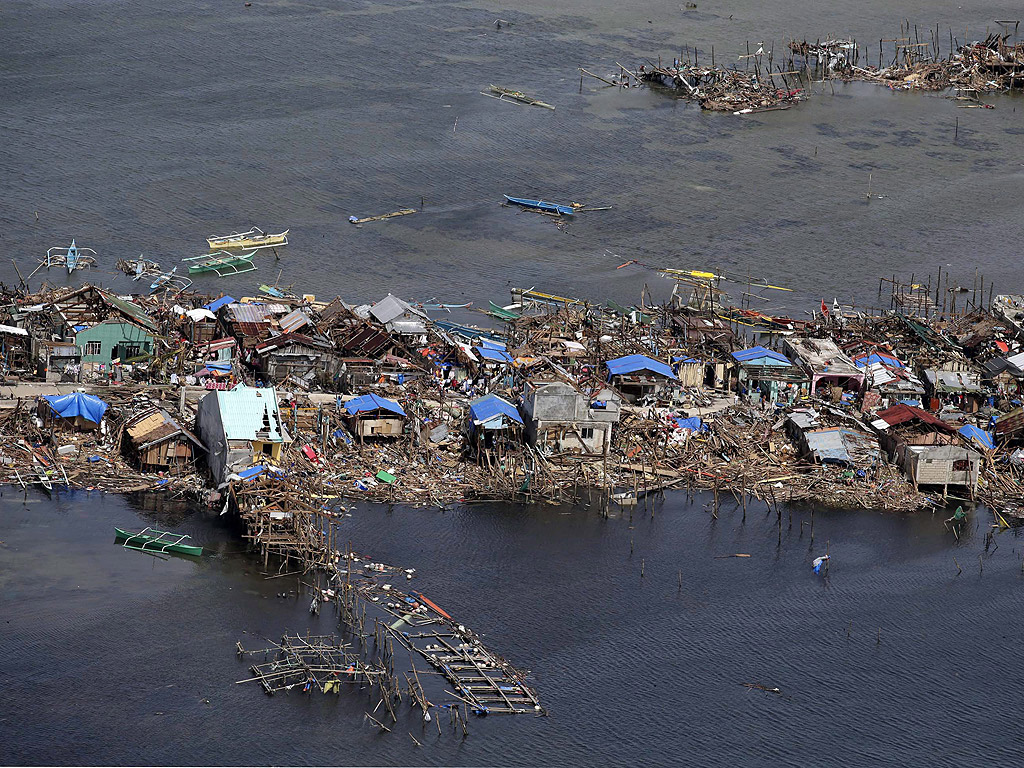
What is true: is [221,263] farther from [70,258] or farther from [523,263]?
[523,263]

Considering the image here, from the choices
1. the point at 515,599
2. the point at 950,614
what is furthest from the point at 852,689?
the point at 515,599

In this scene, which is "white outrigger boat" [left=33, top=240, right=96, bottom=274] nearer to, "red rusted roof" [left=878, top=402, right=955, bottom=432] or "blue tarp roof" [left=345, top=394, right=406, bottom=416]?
"blue tarp roof" [left=345, top=394, right=406, bottom=416]

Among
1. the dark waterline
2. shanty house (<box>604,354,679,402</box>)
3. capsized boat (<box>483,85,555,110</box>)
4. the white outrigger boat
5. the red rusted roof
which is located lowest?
the dark waterline

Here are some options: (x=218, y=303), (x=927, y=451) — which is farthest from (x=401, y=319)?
(x=927, y=451)

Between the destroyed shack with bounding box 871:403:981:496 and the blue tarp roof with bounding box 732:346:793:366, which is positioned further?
the blue tarp roof with bounding box 732:346:793:366

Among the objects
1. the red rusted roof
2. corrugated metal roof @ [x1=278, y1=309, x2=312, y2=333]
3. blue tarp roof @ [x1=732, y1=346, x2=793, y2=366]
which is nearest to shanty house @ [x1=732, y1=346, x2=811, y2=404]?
blue tarp roof @ [x1=732, y1=346, x2=793, y2=366]

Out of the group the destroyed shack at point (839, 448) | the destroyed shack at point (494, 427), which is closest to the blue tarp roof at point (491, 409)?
the destroyed shack at point (494, 427)
